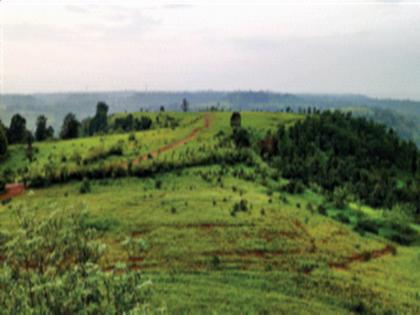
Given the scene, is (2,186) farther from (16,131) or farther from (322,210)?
(16,131)

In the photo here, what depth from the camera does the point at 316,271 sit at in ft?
96.0

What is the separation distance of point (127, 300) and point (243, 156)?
52141mm

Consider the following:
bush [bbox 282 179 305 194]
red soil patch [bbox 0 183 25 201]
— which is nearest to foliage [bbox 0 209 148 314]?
red soil patch [bbox 0 183 25 201]

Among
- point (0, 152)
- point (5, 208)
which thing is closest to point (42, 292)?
point (5, 208)

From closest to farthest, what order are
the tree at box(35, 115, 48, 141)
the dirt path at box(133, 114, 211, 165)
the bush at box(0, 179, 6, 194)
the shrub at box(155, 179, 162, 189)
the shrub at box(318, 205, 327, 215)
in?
the shrub at box(318, 205, 327, 215) < the bush at box(0, 179, 6, 194) < the shrub at box(155, 179, 162, 189) < the dirt path at box(133, 114, 211, 165) < the tree at box(35, 115, 48, 141)

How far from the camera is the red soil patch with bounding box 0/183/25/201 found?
44.8 metres

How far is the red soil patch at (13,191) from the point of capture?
44.8 m

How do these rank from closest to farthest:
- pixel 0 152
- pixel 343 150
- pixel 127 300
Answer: pixel 127 300, pixel 0 152, pixel 343 150

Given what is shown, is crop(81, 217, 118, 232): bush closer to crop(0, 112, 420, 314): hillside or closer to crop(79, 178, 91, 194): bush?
crop(0, 112, 420, 314): hillside

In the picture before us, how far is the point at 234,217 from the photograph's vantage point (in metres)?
37.4

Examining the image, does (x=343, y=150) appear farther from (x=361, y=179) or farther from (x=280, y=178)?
(x=280, y=178)

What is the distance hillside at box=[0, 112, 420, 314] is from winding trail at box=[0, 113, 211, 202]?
646 mm

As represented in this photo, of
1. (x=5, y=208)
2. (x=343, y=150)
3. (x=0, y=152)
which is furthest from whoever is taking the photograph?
(x=343, y=150)

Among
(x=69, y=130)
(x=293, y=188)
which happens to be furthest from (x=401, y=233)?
(x=69, y=130)
